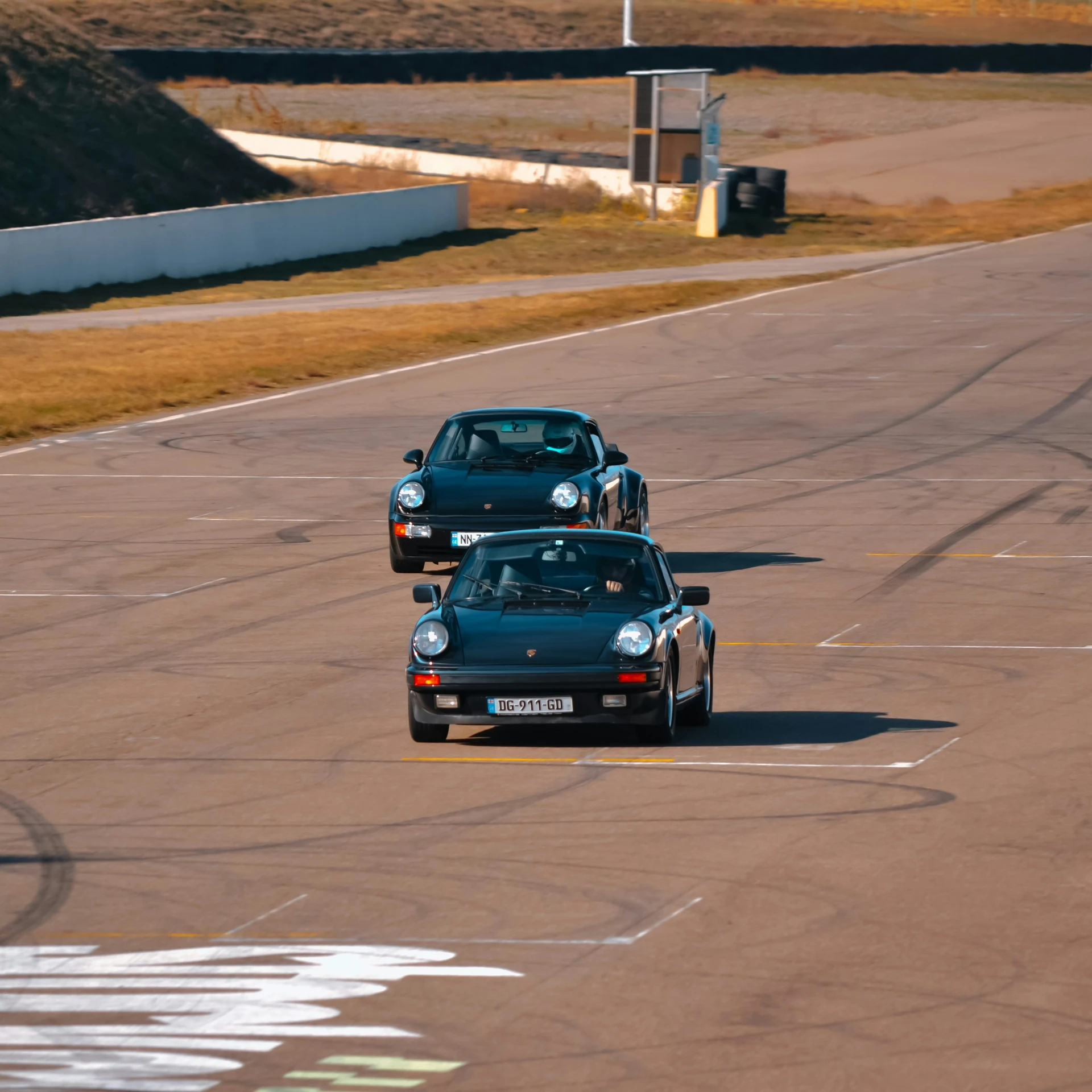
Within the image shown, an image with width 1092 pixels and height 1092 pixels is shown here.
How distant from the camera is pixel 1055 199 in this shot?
62.6m

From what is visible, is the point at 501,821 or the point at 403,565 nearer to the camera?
the point at 501,821

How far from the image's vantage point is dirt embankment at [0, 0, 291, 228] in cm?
5428

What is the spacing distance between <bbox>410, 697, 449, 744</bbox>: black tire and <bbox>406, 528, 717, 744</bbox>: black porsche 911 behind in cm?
1

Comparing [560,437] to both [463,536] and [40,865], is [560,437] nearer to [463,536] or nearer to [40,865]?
[463,536]

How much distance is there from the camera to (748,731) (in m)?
12.2

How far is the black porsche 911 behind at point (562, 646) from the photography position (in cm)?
1148

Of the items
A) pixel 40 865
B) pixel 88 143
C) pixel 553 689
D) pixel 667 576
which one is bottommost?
pixel 40 865

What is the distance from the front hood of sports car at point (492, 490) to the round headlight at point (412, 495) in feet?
0.28

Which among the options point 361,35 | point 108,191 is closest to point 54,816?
point 108,191

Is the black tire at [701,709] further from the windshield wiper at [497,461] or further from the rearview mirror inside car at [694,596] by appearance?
the windshield wiper at [497,461]

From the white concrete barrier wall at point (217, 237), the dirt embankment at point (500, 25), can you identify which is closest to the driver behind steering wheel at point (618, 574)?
the white concrete barrier wall at point (217, 237)

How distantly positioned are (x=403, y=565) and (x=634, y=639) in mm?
6545

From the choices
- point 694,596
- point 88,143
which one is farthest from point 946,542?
point 88,143

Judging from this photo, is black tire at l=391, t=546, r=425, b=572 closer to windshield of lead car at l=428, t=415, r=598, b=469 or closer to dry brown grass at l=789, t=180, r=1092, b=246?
windshield of lead car at l=428, t=415, r=598, b=469
